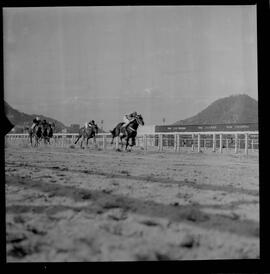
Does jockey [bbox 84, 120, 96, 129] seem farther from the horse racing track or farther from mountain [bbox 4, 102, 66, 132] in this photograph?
mountain [bbox 4, 102, 66, 132]

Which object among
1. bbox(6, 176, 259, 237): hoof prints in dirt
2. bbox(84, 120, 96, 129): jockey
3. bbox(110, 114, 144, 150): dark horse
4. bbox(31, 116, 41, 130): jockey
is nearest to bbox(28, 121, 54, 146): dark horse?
bbox(31, 116, 41, 130): jockey

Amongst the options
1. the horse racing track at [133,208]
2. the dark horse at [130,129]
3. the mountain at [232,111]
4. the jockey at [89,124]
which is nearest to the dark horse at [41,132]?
the horse racing track at [133,208]

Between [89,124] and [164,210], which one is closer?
[164,210]

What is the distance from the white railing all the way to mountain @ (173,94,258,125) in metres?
0.11

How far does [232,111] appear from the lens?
2.75 meters

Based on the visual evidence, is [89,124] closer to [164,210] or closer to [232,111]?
[164,210]

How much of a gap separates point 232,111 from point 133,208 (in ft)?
3.62

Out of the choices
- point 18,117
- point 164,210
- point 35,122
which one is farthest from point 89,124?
point 164,210

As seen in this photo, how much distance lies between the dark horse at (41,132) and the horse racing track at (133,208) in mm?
173

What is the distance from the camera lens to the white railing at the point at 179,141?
2.80m

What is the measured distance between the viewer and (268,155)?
2.76 m

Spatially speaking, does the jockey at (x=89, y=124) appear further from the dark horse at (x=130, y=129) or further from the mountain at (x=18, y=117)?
the mountain at (x=18, y=117)

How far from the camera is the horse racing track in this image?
8.75 ft
